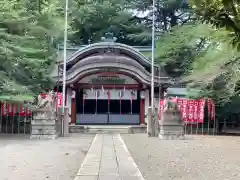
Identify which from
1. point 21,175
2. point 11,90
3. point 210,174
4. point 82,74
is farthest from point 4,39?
point 210,174

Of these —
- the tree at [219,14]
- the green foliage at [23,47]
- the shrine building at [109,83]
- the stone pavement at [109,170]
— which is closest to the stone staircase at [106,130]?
the shrine building at [109,83]

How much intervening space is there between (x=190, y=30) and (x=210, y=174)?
20.8 m

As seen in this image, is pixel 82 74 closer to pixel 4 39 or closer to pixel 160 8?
pixel 4 39

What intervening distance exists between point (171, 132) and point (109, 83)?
33.0 feet

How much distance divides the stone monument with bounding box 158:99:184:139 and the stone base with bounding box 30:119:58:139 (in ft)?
16.7

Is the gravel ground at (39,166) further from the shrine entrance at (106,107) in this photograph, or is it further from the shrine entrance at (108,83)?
the shrine entrance at (106,107)

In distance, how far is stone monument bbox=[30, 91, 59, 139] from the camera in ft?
57.9

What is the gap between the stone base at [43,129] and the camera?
695 inches

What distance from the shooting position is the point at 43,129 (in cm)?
1767

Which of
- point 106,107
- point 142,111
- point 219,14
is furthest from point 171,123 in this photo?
point 219,14

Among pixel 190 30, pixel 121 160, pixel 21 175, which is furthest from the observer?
pixel 190 30

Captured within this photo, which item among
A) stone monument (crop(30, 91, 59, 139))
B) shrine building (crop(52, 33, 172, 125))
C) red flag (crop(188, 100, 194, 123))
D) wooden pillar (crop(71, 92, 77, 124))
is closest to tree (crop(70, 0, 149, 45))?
shrine building (crop(52, 33, 172, 125))

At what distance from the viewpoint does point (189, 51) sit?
28.0m

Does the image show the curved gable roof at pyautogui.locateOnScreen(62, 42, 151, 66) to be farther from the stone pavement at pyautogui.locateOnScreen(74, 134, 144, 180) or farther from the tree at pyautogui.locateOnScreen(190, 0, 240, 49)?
the tree at pyautogui.locateOnScreen(190, 0, 240, 49)
